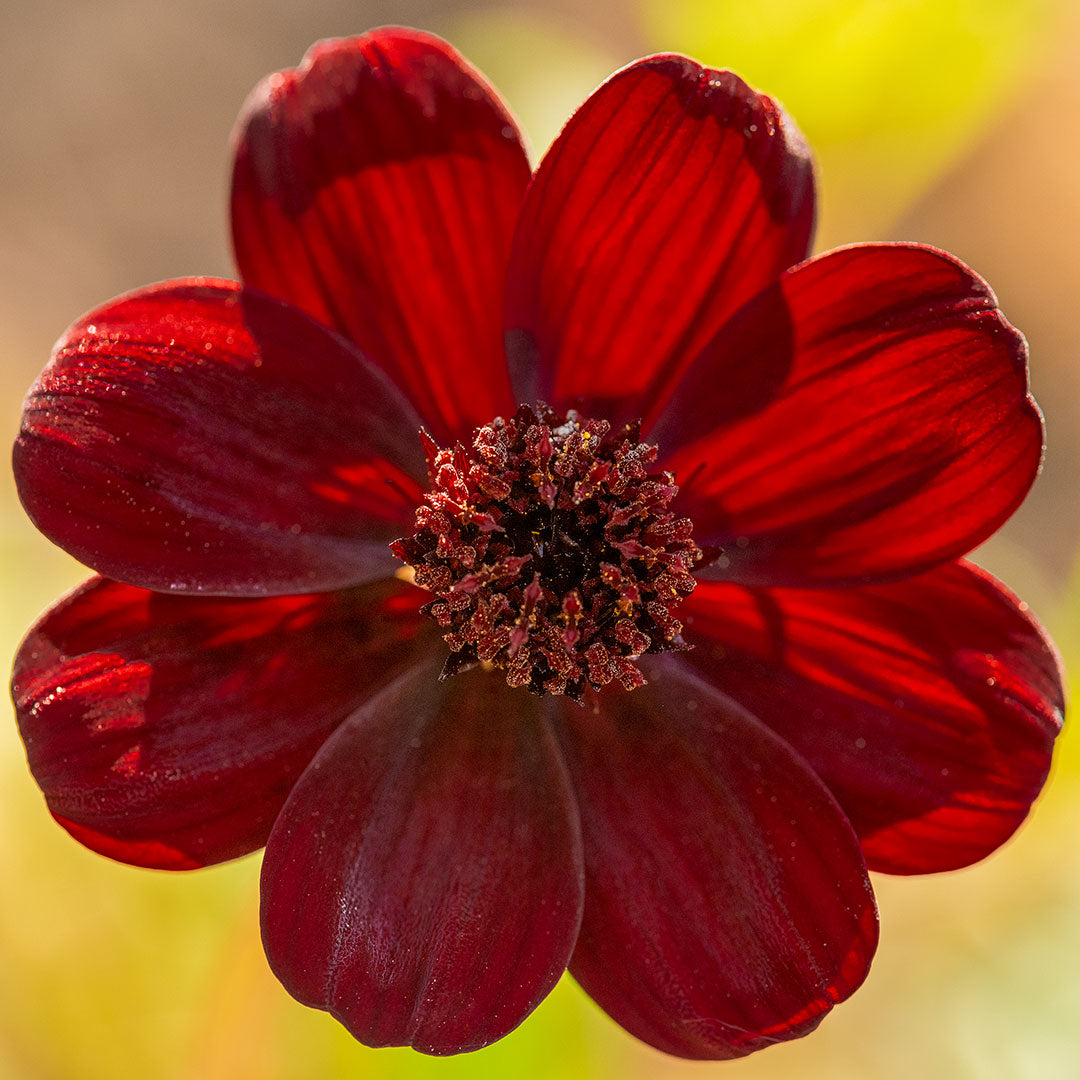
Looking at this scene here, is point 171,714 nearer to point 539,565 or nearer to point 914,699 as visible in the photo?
point 539,565

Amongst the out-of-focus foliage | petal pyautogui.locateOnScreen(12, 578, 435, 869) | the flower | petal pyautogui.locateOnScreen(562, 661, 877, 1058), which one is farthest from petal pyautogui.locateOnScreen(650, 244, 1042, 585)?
the out-of-focus foliage

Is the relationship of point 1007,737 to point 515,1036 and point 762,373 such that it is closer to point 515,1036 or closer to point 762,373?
point 762,373

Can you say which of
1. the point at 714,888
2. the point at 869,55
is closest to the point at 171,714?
the point at 714,888

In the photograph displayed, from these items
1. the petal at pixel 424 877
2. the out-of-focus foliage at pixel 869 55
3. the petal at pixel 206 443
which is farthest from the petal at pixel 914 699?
the out-of-focus foliage at pixel 869 55

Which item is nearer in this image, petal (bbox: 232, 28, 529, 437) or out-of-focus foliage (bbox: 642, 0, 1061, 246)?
petal (bbox: 232, 28, 529, 437)

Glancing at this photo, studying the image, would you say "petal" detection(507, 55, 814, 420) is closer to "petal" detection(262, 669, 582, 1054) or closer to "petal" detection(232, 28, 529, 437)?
"petal" detection(232, 28, 529, 437)

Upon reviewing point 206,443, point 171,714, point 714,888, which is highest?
point 206,443

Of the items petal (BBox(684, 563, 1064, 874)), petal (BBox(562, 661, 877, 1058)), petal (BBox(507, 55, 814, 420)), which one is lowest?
petal (BBox(562, 661, 877, 1058))
